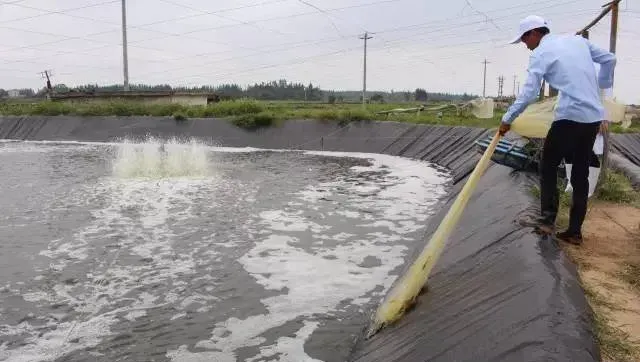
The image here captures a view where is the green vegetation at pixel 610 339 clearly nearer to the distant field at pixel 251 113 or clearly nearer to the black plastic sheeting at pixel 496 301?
the black plastic sheeting at pixel 496 301

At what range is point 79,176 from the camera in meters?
14.6

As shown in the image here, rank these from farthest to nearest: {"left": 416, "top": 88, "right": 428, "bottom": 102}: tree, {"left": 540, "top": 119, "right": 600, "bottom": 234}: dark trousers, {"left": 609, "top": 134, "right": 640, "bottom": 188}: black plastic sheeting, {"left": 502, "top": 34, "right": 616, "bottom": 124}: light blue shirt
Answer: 1. {"left": 416, "top": 88, "right": 428, "bottom": 102}: tree
2. {"left": 609, "top": 134, "right": 640, "bottom": 188}: black plastic sheeting
3. {"left": 540, "top": 119, "right": 600, "bottom": 234}: dark trousers
4. {"left": 502, "top": 34, "right": 616, "bottom": 124}: light blue shirt

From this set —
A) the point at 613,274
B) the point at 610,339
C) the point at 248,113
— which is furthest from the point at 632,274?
the point at 248,113

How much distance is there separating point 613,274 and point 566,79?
1781 millimetres

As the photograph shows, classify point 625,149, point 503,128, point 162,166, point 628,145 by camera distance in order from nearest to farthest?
point 503,128, point 625,149, point 628,145, point 162,166

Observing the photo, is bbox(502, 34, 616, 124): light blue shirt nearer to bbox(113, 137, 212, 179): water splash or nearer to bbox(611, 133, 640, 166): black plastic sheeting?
bbox(611, 133, 640, 166): black plastic sheeting

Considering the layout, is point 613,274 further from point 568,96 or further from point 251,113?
point 251,113

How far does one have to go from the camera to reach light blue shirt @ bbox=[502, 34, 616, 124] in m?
4.66

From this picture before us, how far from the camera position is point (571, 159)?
16.2 ft

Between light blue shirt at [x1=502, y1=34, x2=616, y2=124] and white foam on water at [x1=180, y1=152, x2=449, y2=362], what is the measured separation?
2.66m

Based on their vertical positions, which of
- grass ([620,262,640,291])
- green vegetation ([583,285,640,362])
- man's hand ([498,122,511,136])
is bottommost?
green vegetation ([583,285,640,362])

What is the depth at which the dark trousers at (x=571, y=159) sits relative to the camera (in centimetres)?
479

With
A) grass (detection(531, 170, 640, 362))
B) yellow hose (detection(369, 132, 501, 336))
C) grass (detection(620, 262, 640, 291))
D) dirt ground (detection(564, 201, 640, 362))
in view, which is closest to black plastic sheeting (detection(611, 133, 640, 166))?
dirt ground (detection(564, 201, 640, 362))

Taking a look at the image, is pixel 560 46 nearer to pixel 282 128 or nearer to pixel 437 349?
pixel 437 349
